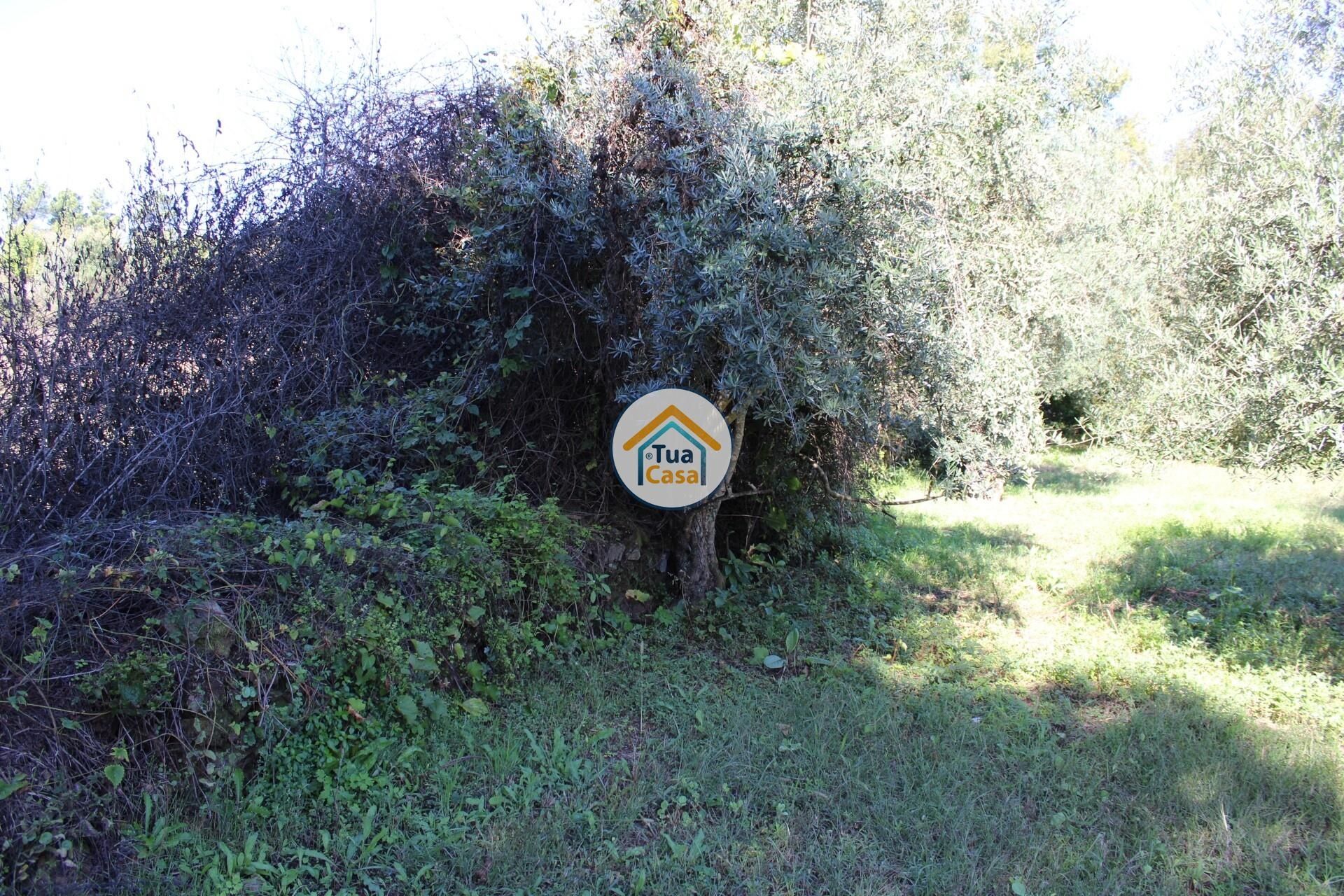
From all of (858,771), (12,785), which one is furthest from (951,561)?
(12,785)

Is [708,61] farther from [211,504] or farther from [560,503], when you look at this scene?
[211,504]

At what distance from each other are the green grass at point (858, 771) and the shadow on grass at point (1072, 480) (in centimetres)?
620

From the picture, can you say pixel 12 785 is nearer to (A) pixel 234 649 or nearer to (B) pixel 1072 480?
(A) pixel 234 649

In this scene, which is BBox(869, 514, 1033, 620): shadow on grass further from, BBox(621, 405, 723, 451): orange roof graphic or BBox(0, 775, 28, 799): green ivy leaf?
BBox(0, 775, 28, 799): green ivy leaf

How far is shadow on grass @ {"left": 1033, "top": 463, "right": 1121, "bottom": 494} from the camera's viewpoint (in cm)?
1206

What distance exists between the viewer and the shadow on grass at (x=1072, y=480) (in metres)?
12.1

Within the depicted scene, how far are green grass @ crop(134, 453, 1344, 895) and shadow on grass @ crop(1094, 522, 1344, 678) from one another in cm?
4

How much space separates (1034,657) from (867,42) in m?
3.87

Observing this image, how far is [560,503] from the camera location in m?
5.38

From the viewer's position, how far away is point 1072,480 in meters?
13.2

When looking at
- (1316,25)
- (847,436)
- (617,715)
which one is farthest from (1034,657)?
(1316,25)

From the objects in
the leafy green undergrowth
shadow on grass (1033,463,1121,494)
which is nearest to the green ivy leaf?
the leafy green undergrowth

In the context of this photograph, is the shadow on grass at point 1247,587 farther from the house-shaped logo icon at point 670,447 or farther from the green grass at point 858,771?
the house-shaped logo icon at point 670,447

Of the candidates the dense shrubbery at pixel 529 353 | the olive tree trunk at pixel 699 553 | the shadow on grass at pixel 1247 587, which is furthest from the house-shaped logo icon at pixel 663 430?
the shadow on grass at pixel 1247 587
